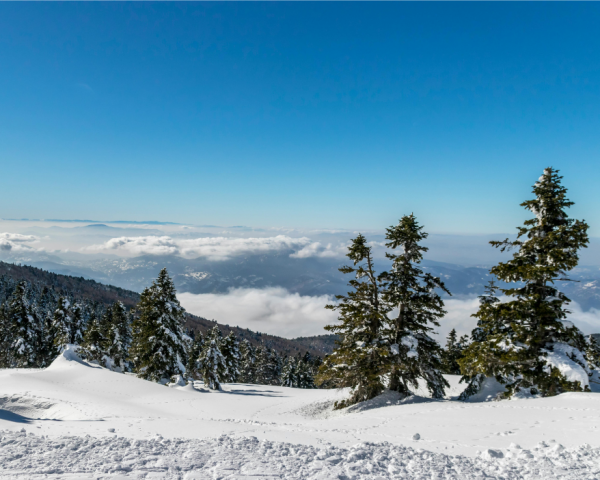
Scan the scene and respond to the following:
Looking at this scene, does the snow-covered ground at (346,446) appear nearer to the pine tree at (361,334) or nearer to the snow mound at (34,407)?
the snow mound at (34,407)

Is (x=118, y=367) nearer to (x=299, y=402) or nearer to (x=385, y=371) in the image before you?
(x=299, y=402)

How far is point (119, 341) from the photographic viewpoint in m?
48.8

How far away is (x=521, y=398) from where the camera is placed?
14.6 metres

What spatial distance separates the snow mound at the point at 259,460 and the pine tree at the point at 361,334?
10.6 m

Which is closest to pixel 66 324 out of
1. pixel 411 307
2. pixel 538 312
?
pixel 411 307

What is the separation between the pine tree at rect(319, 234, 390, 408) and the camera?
1917 cm

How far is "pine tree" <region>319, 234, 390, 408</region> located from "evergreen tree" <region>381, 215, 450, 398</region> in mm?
708

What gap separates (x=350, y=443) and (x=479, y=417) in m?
5.99

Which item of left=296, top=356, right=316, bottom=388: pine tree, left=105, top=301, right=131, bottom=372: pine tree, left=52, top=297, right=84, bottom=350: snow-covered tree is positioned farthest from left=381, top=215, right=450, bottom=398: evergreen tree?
left=296, top=356, right=316, bottom=388: pine tree

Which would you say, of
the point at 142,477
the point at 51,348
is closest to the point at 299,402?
the point at 142,477

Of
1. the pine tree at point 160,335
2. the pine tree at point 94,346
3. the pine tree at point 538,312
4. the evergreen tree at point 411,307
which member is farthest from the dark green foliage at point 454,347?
the pine tree at point 94,346

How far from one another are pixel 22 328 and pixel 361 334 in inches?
1917

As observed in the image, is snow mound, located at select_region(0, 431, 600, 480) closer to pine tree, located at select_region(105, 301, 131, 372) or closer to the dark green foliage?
the dark green foliage

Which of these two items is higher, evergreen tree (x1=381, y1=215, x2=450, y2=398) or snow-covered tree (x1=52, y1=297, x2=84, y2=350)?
evergreen tree (x1=381, y1=215, x2=450, y2=398)
